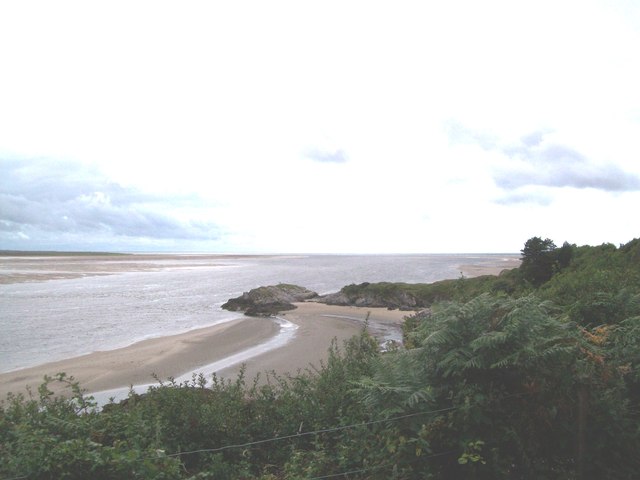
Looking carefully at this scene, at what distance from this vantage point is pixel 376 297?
1405 inches

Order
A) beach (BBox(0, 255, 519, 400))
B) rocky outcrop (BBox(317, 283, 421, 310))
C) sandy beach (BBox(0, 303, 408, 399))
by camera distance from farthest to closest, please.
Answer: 1. rocky outcrop (BBox(317, 283, 421, 310))
2. beach (BBox(0, 255, 519, 400))
3. sandy beach (BBox(0, 303, 408, 399))

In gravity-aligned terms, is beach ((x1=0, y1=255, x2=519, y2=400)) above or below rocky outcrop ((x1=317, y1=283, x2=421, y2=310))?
below

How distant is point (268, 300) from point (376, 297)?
8602 millimetres

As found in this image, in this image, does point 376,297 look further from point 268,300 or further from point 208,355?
point 208,355

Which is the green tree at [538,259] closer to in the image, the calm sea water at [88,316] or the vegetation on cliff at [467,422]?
the vegetation on cliff at [467,422]

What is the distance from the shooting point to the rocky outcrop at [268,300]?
32.9 m

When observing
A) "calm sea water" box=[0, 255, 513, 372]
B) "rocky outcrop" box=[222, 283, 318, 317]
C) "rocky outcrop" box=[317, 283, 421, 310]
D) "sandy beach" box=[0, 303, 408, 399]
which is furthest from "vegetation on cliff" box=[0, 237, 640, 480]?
"rocky outcrop" box=[317, 283, 421, 310]

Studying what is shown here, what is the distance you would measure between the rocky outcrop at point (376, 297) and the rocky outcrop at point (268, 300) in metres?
2.54

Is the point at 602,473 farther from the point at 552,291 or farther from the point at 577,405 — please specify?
the point at 552,291

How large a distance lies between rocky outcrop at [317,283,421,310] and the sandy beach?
6.17m

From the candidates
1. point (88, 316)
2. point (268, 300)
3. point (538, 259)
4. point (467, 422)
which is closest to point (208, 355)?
point (88, 316)

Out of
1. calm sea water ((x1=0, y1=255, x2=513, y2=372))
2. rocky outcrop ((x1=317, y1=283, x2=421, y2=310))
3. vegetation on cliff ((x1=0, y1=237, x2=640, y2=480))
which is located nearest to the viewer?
vegetation on cliff ((x1=0, y1=237, x2=640, y2=480))

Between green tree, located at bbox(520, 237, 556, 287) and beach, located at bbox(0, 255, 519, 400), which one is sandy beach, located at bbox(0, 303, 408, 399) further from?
green tree, located at bbox(520, 237, 556, 287)

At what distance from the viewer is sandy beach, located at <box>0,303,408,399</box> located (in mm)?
15109
